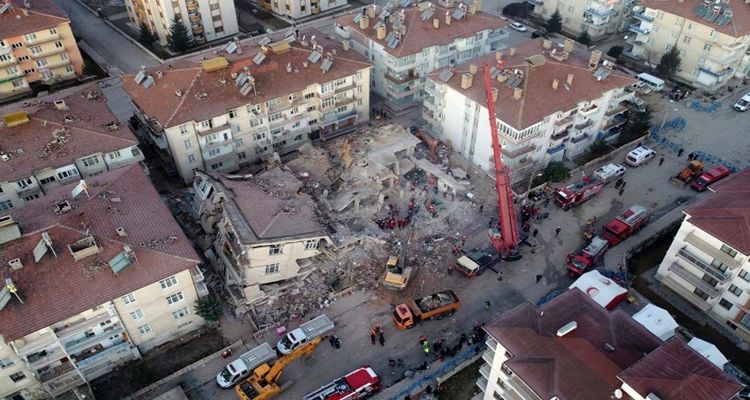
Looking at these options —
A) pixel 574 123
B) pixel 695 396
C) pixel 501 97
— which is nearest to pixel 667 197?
pixel 574 123

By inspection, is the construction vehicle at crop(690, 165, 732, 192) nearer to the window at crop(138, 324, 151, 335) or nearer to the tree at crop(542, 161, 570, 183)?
the tree at crop(542, 161, 570, 183)

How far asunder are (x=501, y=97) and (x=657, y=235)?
21.7 meters

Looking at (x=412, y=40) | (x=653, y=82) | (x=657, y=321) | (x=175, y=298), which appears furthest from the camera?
(x=653, y=82)

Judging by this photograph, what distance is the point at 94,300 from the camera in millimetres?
41719

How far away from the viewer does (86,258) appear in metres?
43.3

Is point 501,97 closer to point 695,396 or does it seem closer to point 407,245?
point 407,245

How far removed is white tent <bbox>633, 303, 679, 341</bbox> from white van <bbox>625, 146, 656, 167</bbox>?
79.5 ft

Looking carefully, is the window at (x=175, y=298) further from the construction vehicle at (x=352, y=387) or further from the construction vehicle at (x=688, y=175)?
the construction vehicle at (x=688, y=175)

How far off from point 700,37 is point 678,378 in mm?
66379

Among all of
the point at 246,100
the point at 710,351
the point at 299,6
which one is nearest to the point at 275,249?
the point at 246,100

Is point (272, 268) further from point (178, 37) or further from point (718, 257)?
point (178, 37)

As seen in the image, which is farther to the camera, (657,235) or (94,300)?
(657,235)

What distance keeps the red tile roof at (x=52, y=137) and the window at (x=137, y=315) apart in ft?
64.8

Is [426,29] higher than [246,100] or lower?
higher
